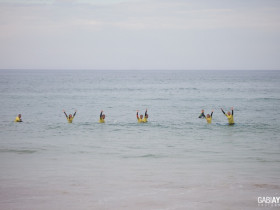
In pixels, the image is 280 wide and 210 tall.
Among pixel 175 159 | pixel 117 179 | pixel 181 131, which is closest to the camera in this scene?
pixel 117 179

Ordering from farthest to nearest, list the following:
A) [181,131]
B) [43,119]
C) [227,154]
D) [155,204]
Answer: [43,119]
[181,131]
[227,154]
[155,204]

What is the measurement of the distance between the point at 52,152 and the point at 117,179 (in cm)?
630

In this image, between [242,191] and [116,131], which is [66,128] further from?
[242,191]

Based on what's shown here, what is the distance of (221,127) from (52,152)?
14.0m

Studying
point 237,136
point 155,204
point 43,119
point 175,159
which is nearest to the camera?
point 155,204

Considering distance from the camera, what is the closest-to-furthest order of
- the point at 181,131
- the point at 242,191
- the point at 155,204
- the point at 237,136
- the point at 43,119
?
the point at 155,204 → the point at 242,191 → the point at 237,136 → the point at 181,131 → the point at 43,119

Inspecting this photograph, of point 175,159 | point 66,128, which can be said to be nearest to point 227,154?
point 175,159

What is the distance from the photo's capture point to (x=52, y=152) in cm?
1769

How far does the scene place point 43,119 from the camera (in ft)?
106

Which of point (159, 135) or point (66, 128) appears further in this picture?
point (66, 128)

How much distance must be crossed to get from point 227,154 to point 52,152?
29.7 ft

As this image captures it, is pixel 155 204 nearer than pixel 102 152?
Yes

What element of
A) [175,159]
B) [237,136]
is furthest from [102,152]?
[237,136]

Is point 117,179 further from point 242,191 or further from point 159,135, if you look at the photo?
point 159,135
